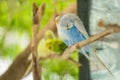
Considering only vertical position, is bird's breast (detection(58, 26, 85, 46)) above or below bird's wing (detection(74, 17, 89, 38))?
below

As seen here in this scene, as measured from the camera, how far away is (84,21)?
130 centimetres

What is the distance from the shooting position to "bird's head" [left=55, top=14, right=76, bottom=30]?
130cm

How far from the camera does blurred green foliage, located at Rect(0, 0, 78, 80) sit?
1316 mm

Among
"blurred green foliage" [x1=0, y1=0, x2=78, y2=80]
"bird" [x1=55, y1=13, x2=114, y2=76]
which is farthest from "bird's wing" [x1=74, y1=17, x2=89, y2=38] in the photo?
"blurred green foliage" [x1=0, y1=0, x2=78, y2=80]

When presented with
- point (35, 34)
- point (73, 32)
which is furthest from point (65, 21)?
point (35, 34)

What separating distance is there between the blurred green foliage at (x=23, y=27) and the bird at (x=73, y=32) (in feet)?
0.14

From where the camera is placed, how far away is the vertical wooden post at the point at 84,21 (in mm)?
1292

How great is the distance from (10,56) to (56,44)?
0.28 meters

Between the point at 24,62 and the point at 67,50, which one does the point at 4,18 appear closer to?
the point at 24,62

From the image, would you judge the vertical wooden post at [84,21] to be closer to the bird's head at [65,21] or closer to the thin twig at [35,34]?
the bird's head at [65,21]

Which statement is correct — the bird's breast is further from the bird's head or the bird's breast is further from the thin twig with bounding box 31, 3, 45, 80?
the thin twig with bounding box 31, 3, 45, 80

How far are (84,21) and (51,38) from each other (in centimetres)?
21

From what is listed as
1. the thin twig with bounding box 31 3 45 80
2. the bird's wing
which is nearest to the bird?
the bird's wing

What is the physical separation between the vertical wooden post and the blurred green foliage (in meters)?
0.06
